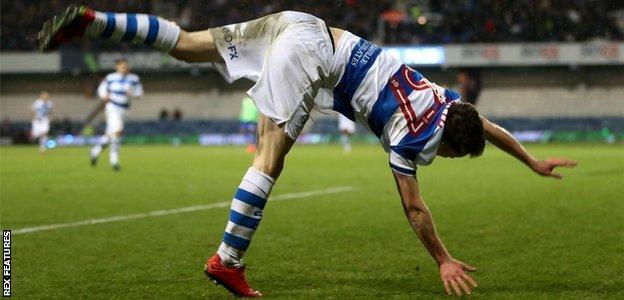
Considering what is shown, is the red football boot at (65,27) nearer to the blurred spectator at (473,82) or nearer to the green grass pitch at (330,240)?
the green grass pitch at (330,240)

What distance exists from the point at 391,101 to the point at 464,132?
412mm

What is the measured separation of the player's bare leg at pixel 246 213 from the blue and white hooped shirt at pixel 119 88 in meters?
13.0

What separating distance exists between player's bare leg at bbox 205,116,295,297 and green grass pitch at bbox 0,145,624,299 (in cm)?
17

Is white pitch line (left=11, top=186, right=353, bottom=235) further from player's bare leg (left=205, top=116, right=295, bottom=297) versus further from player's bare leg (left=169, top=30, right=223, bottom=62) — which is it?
player's bare leg (left=205, top=116, right=295, bottom=297)

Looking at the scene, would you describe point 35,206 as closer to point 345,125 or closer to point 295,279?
point 295,279

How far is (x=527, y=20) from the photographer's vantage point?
37.5m

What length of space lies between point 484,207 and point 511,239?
8.23 ft

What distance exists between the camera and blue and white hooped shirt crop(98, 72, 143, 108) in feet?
56.3

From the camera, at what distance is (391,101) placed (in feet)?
14.9

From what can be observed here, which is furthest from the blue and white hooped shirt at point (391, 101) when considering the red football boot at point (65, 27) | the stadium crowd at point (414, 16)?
the stadium crowd at point (414, 16)

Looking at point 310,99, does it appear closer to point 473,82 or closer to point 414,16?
point 414,16

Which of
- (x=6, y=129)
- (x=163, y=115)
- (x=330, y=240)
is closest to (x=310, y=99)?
(x=330, y=240)

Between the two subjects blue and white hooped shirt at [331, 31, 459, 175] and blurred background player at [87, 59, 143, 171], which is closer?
blue and white hooped shirt at [331, 31, 459, 175]

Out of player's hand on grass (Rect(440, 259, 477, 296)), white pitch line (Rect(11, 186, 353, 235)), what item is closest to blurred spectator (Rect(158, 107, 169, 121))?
white pitch line (Rect(11, 186, 353, 235))
